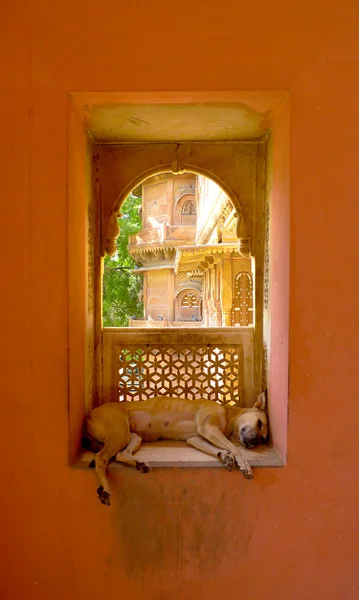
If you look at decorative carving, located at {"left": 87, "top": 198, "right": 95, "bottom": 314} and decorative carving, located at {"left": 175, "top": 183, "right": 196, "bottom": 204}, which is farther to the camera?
decorative carving, located at {"left": 175, "top": 183, "right": 196, "bottom": 204}

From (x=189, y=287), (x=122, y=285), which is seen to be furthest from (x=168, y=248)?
(x=122, y=285)

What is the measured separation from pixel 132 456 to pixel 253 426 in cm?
96

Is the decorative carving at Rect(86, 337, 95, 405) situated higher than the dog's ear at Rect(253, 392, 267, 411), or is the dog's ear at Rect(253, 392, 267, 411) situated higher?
the decorative carving at Rect(86, 337, 95, 405)

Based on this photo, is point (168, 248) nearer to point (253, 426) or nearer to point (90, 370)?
point (90, 370)

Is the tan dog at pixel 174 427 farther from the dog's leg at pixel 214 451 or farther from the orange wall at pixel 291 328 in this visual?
the orange wall at pixel 291 328

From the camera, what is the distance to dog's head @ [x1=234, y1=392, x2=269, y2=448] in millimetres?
3312

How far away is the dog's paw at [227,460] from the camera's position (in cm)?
300

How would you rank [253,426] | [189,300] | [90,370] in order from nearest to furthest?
[253,426] → [90,370] → [189,300]

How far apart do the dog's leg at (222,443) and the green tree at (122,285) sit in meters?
19.5

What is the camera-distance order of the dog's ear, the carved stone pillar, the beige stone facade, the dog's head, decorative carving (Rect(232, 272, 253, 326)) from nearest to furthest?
the dog's head
the dog's ear
the carved stone pillar
decorative carving (Rect(232, 272, 253, 326))
the beige stone facade

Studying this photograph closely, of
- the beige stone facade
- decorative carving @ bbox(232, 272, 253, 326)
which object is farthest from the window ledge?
the beige stone facade

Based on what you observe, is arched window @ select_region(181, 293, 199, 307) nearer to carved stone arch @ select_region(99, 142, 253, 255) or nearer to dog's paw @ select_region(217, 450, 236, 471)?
carved stone arch @ select_region(99, 142, 253, 255)

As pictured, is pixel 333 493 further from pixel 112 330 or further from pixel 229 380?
pixel 112 330

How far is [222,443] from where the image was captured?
A: 3217mm
